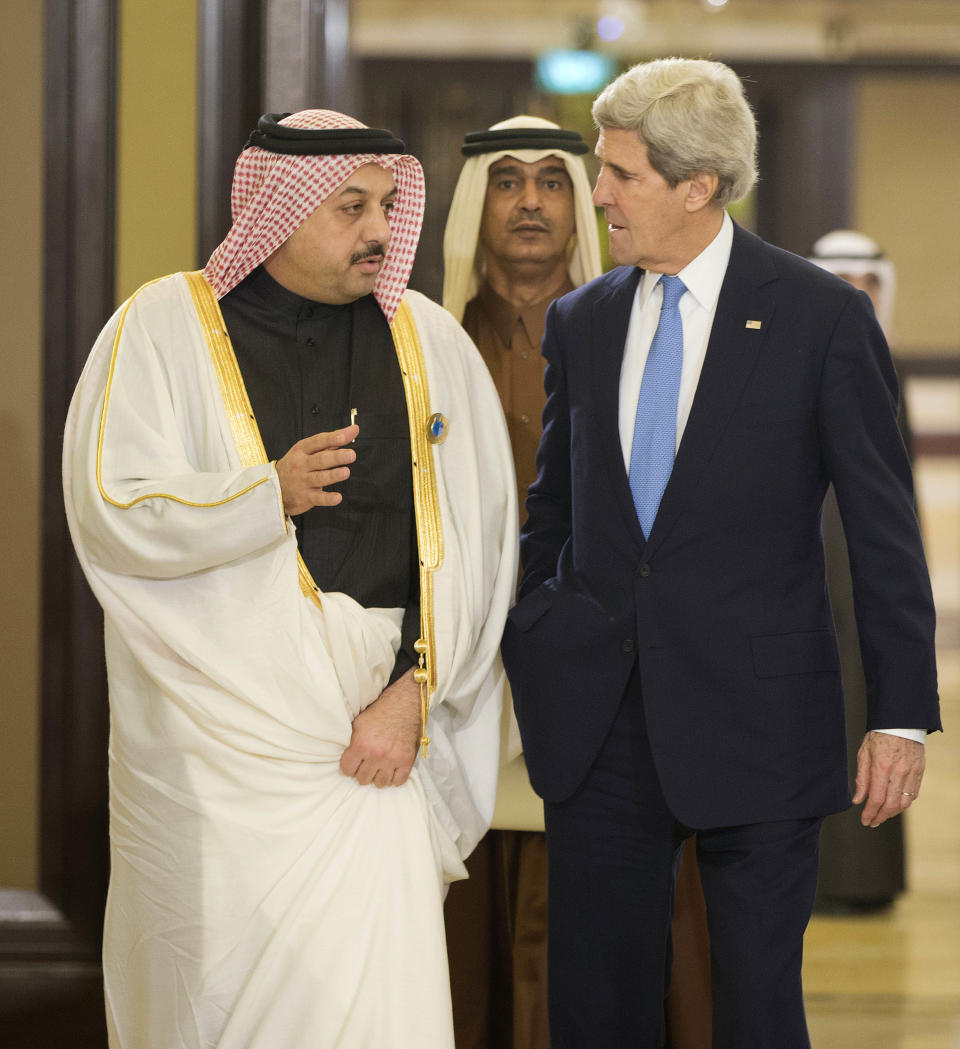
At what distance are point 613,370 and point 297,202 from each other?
57 centimetres

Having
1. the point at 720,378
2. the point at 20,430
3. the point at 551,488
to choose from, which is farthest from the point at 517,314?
the point at 20,430

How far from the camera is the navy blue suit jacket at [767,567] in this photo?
2105mm

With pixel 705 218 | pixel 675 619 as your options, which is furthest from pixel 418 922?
pixel 705 218

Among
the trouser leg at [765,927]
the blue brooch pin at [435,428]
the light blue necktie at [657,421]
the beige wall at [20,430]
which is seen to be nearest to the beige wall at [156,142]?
the beige wall at [20,430]

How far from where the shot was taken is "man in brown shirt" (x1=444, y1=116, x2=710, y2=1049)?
277 cm

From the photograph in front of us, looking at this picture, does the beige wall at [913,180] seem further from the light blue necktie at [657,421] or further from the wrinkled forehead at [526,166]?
the light blue necktie at [657,421]

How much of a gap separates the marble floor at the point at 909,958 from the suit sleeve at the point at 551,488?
5.12ft

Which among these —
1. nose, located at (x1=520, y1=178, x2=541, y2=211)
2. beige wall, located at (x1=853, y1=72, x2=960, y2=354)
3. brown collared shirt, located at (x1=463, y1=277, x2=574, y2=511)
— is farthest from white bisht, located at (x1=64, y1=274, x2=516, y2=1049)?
beige wall, located at (x1=853, y1=72, x2=960, y2=354)

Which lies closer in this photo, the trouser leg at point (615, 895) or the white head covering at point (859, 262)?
the trouser leg at point (615, 895)

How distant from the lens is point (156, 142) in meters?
2.98

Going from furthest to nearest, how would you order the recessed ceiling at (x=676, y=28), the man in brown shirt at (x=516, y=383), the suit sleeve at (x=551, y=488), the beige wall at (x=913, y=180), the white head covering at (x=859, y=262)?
the beige wall at (x=913, y=180) → the recessed ceiling at (x=676, y=28) → the white head covering at (x=859, y=262) → the man in brown shirt at (x=516, y=383) → the suit sleeve at (x=551, y=488)

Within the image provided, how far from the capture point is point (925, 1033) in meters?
3.37

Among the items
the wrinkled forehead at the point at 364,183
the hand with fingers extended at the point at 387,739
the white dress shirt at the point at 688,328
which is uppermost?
the wrinkled forehead at the point at 364,183

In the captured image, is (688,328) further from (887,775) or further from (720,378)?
(887,775)
